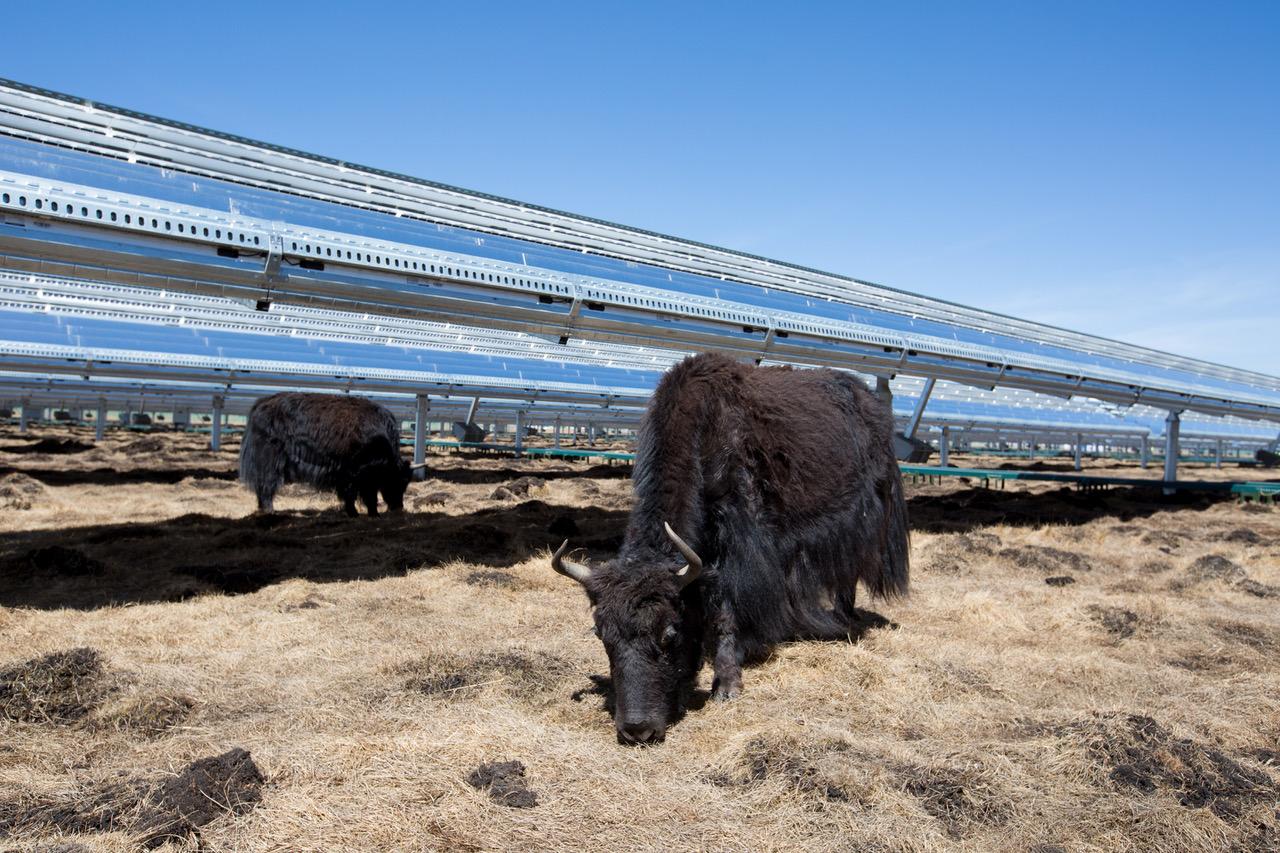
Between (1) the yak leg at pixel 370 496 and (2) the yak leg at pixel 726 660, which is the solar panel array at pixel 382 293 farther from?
(2) the yak leg at pixel 726 660

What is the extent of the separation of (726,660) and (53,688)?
15.0ft

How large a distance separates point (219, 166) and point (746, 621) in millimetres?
8467

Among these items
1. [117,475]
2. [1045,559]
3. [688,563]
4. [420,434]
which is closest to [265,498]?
[420,434]

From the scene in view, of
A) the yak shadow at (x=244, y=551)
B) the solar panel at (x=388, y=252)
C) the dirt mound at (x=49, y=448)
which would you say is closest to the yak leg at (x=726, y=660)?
the yak shadow at (x=244, y=551)

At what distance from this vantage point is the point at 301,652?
6.63 meters

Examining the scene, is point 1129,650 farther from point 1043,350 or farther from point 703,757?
point 1043,350

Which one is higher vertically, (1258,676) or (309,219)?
(309,219)

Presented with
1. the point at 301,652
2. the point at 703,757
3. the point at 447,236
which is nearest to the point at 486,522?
the point at 447,236

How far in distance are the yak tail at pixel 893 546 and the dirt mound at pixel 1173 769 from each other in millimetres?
3396

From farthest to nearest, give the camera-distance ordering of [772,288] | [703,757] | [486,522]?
[772,288], [486,522], [703,757]

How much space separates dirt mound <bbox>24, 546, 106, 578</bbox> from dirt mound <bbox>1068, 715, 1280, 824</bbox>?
9.85 metres

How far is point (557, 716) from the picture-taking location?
17.6 feet

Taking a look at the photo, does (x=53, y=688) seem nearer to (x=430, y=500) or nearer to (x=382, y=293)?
(x=382, y=293)

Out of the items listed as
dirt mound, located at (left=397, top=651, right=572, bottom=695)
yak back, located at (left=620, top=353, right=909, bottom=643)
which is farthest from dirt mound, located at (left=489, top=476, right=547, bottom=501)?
dirt mound, located at (left=397, top=651, right=572, bottom=695)
